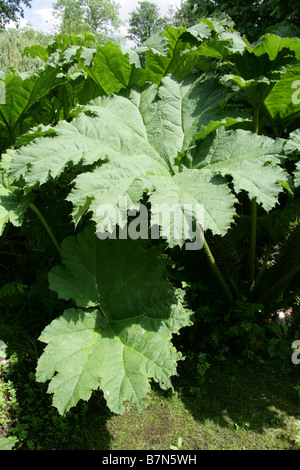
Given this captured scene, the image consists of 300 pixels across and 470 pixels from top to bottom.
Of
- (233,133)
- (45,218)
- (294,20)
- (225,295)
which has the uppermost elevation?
(294,20)

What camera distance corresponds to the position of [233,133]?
207cm

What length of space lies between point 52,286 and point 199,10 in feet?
22.8

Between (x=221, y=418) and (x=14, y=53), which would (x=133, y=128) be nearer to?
(x=221, y=418)

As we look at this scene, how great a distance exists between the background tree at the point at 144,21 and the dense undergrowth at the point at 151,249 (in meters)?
33.5

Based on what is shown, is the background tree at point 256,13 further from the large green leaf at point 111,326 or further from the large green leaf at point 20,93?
the large green leaf at point 111,326

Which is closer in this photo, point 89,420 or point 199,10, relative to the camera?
point 89,420

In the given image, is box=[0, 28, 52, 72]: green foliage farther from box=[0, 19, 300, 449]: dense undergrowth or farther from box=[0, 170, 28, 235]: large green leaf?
box=[0, 170, 28, 235]: large green leaf

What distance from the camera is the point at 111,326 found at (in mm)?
2090

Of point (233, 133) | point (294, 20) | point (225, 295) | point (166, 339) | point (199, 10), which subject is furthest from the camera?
point (199, 10)

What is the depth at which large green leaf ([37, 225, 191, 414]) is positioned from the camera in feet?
5.74

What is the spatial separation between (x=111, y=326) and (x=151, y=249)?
1.61ft

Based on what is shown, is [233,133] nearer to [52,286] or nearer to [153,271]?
[153,271]

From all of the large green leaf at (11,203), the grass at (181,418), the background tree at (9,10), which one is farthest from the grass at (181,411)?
the background tree at (9,10)

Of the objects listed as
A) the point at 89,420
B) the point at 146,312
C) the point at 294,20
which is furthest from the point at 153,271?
the point at 294,20
